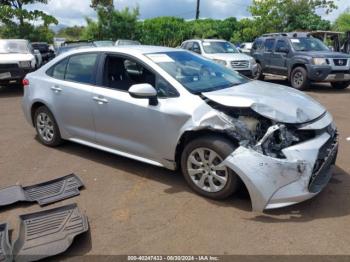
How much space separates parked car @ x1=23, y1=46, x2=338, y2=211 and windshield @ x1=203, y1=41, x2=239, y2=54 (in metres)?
8.84

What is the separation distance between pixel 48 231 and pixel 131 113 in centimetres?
165

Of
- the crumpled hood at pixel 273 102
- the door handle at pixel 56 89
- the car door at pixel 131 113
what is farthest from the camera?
the door handle at pixel 56 89

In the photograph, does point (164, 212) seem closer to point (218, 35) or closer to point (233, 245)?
point (233, 245)

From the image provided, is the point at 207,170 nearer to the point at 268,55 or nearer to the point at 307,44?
the point at 307,44

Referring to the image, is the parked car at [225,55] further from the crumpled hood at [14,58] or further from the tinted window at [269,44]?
the crumpled hood at [14,58]

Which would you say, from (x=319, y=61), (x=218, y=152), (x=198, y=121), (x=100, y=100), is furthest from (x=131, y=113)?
(x=319, y=61)

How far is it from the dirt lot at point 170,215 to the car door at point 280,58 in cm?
798

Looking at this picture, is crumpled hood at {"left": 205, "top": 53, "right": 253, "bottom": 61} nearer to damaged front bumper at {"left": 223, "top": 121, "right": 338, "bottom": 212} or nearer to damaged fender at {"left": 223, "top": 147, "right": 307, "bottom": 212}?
damaged front bumper at {"left": 223, "top": 121, "right": 338, "bottom": 212}

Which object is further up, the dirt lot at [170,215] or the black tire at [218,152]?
the black tire at [218,152]

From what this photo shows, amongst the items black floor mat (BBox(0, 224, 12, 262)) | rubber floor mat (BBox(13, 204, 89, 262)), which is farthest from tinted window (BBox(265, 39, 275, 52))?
black floor mat (BBox(0, 224, 12, 262))

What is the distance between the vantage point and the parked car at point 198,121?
365 centimetres

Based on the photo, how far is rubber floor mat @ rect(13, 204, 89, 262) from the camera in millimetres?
3254

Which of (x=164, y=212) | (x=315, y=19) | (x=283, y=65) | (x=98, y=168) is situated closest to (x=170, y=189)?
(x=164, y=212)

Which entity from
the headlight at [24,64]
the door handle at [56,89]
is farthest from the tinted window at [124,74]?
Result: the headlight at [24,64]
